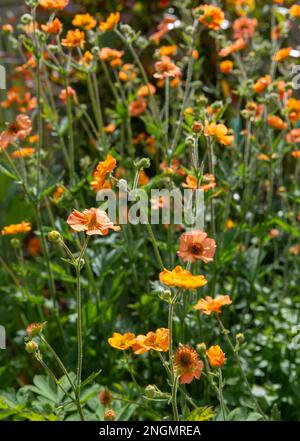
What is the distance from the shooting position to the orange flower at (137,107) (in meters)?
2.20

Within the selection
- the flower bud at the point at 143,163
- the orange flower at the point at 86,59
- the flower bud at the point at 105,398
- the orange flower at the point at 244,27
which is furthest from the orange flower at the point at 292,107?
the flower bud at the point at 105,398

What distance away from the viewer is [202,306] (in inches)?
55.4

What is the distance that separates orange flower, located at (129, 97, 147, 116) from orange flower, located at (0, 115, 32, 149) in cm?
47

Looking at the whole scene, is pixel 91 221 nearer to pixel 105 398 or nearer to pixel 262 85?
pixel 105 398

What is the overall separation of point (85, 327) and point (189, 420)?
524 mm

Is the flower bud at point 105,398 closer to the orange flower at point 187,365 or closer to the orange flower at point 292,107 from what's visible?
the orange flower at point 187,365

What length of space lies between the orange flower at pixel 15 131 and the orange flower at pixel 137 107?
0.47 meters

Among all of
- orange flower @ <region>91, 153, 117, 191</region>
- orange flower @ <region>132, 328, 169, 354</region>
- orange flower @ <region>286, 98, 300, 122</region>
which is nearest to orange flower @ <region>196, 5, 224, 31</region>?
orange flower @ <region>286, 98, 300, 122</region>

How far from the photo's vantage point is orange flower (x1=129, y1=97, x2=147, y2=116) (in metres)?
2.20

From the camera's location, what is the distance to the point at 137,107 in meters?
2.22

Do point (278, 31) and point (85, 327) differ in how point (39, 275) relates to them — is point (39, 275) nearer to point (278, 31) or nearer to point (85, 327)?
point (85, 327)

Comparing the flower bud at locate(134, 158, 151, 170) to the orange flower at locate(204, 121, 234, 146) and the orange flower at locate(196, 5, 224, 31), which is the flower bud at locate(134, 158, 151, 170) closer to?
the orange flower at locate(204, 121, 234, 146)

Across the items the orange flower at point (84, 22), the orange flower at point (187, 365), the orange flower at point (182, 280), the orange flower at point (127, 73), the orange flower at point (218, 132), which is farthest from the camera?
the orange flower at point (127, 73)
